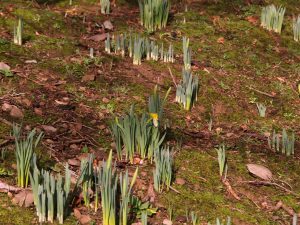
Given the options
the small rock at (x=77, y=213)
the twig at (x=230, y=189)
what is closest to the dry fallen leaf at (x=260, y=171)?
the twig at (x=230, y=189)

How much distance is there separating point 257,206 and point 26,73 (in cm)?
253

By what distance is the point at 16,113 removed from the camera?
4.30m

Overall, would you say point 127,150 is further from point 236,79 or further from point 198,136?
point 236,79

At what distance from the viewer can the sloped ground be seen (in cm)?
380

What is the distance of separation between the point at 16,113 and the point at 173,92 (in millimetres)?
1620

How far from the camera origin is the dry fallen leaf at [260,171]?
405 centimetres

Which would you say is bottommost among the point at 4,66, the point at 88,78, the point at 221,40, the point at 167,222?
the point at 167,222

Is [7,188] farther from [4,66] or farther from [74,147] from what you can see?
[4,66]

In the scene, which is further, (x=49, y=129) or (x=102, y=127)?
(x=102, y=127)

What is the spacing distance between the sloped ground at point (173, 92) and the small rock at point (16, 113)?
5 cm

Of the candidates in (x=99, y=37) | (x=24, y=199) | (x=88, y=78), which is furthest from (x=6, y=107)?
(x=99, y=37)

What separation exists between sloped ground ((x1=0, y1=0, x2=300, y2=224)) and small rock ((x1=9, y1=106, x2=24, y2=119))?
49mm

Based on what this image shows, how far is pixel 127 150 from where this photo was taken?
3.86 meters

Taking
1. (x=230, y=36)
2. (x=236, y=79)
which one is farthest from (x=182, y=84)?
(x=230, y=36)
